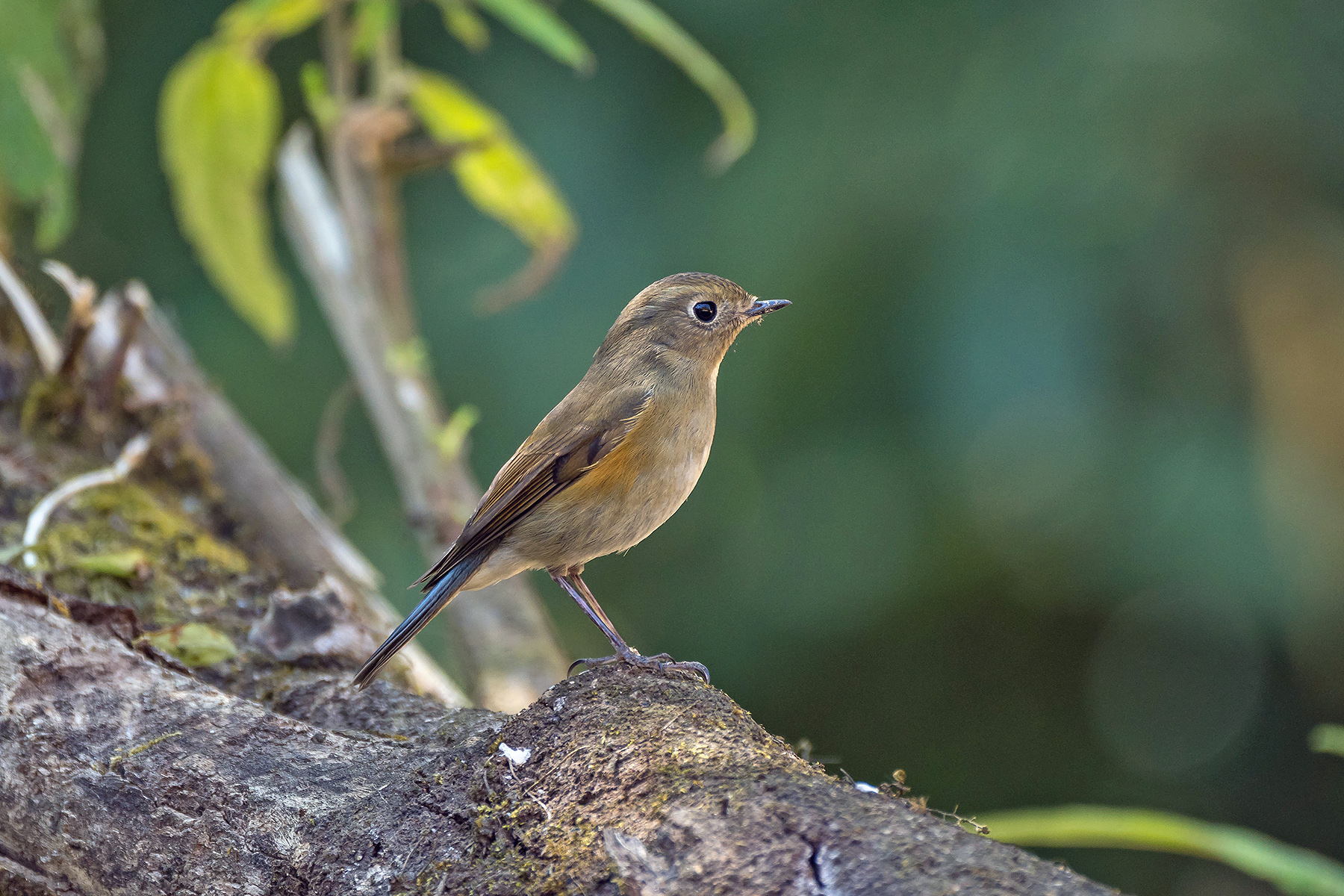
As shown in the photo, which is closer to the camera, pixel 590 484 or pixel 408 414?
pixel 590 484

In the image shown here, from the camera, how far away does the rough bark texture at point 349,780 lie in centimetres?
141

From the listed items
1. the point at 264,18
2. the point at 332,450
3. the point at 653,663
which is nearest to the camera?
the point at 653,663

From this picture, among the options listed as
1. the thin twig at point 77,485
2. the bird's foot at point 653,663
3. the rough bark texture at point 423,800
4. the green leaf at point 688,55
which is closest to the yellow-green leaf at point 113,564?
the thin twig at point 77,485

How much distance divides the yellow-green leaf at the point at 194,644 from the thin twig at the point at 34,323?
1.07m

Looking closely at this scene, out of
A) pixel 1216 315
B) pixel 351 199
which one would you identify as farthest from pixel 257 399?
pixel 1216 315

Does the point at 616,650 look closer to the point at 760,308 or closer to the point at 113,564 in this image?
the point at 760,308

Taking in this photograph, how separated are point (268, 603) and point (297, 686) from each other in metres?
0.42

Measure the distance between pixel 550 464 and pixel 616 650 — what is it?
0.46 meters

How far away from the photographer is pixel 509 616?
135 inches

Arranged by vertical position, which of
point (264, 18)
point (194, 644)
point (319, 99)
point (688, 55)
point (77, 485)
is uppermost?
point (319, 99)

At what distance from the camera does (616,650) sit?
2.64 metres

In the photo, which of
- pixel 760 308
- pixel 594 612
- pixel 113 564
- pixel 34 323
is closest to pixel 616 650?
pixel 594 612

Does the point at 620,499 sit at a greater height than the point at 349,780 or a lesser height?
greater

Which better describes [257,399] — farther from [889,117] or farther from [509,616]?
[889,117]
